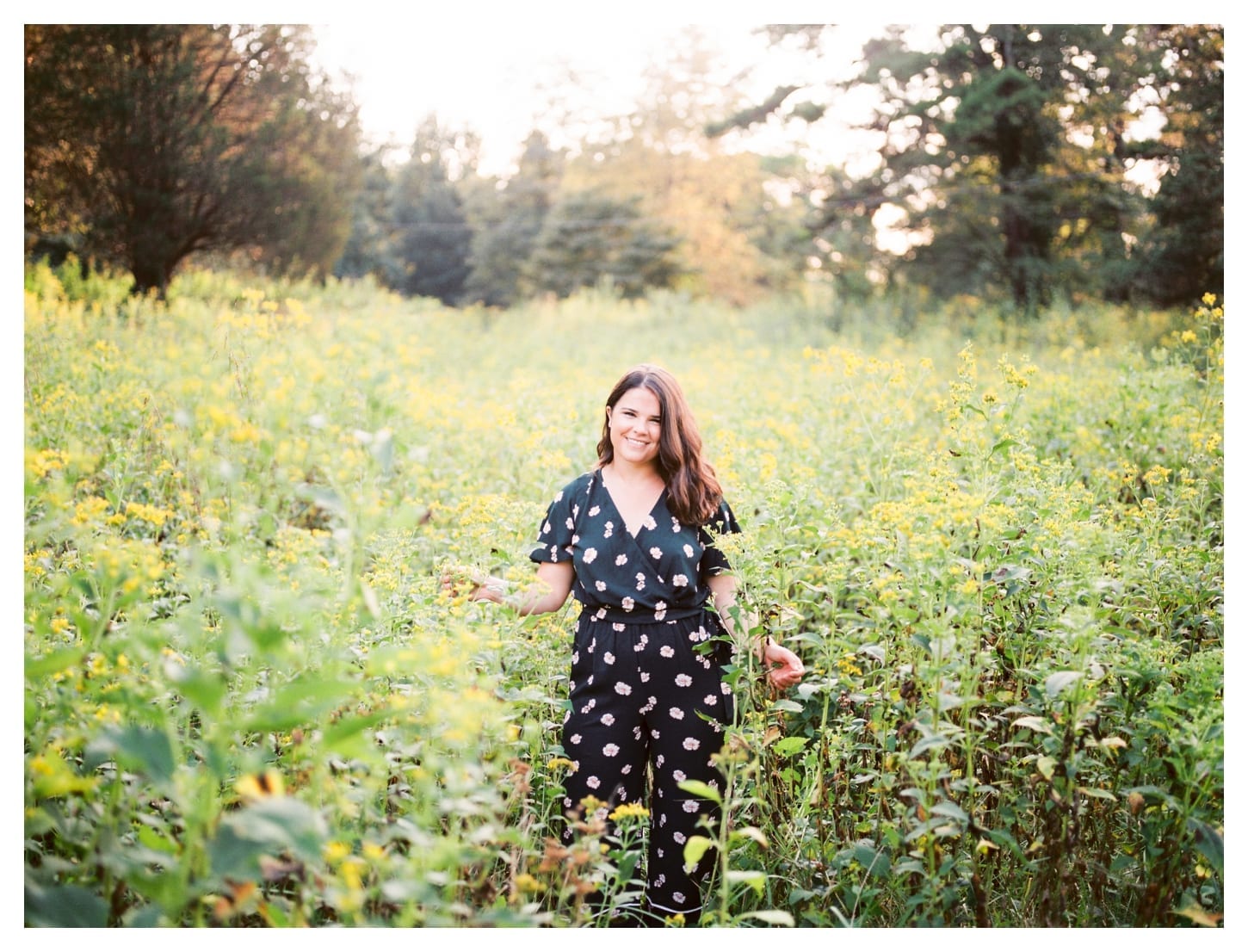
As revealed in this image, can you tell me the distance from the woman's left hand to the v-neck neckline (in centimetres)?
47

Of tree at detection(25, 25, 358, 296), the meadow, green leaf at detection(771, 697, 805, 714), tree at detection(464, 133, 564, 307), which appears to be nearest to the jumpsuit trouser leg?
the meadow

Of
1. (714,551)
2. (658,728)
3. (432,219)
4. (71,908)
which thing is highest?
(432,219)

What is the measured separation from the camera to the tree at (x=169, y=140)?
19.4 feet

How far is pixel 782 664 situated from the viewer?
2.50 meters

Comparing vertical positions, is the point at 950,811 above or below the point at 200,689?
below

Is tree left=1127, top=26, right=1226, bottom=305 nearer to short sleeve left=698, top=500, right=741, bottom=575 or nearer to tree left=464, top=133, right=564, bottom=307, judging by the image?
short sleeve left=698, top=500, right=741, bottom=575

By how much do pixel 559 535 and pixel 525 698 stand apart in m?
0.58

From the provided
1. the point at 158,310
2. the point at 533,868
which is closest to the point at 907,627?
the point at 533,868

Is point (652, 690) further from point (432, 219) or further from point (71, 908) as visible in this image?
point (432, 219)

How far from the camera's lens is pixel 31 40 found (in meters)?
3.81

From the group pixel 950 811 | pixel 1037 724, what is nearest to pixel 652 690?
pixel 950 811

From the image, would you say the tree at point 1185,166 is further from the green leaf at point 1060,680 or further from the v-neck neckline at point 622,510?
the v-neck neckline at point 622,510

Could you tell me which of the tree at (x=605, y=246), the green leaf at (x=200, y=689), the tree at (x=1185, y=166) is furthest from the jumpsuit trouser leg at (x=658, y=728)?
the tree at (x=605, y=246)
